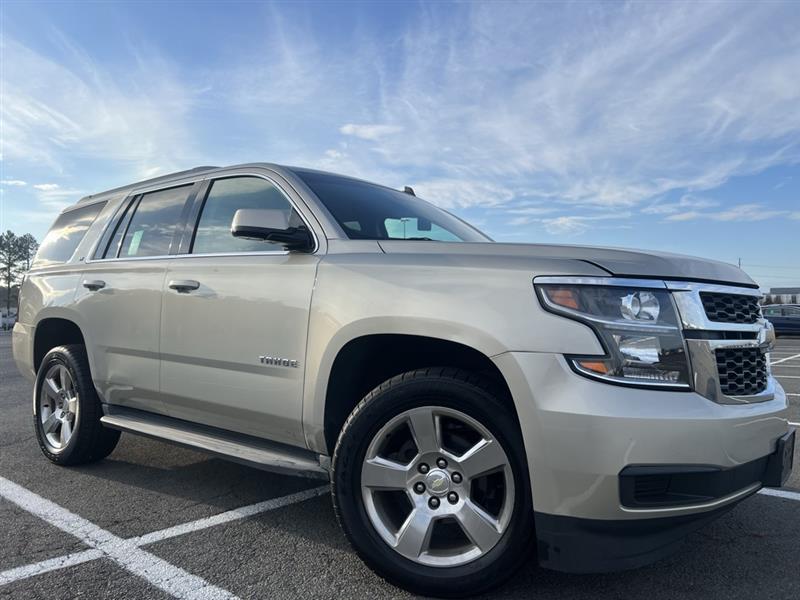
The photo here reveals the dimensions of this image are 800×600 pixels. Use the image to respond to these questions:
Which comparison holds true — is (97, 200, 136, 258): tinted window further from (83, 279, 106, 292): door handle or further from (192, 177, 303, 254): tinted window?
(192, 177, 303, 254): tinted window

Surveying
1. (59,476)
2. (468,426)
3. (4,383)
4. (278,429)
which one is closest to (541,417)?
(468,426)

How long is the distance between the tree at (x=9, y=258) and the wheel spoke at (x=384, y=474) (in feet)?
349

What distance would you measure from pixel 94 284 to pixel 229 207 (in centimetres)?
124

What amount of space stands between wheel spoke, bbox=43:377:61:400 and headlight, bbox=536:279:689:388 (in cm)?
383

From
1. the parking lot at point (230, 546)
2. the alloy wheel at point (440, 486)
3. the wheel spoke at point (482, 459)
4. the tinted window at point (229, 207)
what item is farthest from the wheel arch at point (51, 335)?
the wheel spoke at point (482, 459)

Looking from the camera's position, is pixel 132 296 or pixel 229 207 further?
pixel 132 296

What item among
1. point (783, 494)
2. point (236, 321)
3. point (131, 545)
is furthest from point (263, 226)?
point (783, 494)

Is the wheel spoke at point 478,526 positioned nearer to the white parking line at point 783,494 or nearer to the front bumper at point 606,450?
the front bumper at point 606,450

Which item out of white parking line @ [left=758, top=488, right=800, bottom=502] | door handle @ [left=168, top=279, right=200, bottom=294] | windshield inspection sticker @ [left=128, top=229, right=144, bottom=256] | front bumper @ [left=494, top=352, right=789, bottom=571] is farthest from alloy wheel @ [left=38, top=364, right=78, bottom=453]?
white parking line @ [left=758, top=488, right=800, bottom=502]

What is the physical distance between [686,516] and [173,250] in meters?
3.08

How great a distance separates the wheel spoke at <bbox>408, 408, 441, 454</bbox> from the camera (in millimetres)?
2480

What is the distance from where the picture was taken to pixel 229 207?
3.66 metres

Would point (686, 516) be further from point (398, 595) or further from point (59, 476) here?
point (59, 476)

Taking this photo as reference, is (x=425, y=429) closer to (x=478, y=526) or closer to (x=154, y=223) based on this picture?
(x=478, y=526)
